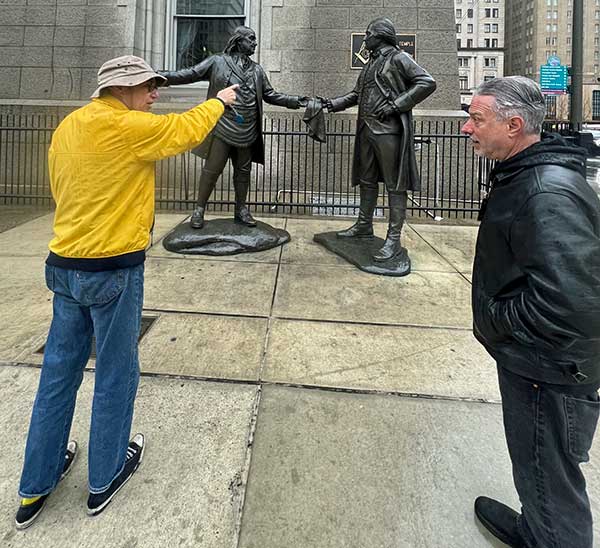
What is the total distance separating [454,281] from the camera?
5246 millimetres

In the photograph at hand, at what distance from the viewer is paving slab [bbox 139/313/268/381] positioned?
315 cm

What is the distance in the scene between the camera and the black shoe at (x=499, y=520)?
1.82 metres

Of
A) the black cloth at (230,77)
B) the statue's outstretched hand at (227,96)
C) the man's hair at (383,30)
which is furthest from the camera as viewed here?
the black cloth at (230,77)

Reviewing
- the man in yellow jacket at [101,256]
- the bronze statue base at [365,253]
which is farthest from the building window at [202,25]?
the man in yellow jacket at [101,256]

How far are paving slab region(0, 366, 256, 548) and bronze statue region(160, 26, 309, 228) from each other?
3597mm

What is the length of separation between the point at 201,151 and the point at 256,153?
0.71 m

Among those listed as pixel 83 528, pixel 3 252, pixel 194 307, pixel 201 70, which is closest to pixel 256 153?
pixel 201 70

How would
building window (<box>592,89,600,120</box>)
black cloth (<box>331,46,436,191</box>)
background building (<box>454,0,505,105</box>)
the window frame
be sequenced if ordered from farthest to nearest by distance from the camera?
1. background building (<box>454,0,505,105</box>)
2. building window (<box>592,89,600,120</box>)
3. the window frame
4. black cloth (<box>331,46,436,191</box>)

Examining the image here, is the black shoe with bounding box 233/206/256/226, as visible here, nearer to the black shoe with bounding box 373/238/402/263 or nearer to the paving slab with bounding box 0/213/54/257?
the black shoe with bounding box 373/238/402/263

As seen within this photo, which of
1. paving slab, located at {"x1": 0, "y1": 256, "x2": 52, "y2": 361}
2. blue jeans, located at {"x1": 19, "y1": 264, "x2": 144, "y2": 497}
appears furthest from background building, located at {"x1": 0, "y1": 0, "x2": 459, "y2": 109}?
blue jeans, located at {"x1": 19, "y1": 264, "x2": 144, "y2": 497}

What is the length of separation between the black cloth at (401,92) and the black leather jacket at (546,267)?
3.86m

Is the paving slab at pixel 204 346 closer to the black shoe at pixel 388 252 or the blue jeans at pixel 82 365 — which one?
the blue jeans at pixel 82 365

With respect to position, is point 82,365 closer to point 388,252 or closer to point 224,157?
point 388,252

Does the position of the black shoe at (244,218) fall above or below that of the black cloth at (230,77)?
below
